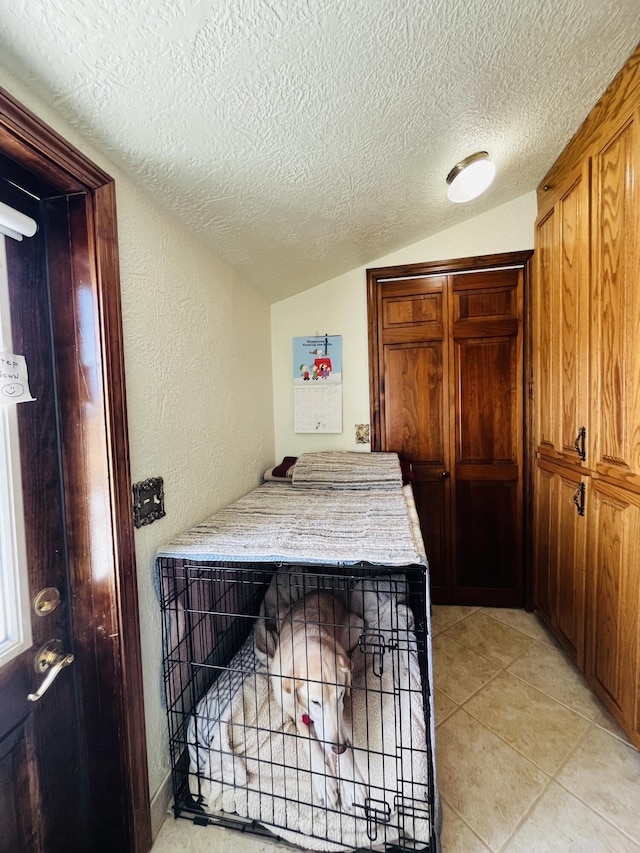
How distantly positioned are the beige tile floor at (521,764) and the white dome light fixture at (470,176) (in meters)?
2.15

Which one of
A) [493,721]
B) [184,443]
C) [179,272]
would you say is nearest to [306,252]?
[179,272]

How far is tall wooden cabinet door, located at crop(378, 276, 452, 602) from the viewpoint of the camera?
2.04 meters

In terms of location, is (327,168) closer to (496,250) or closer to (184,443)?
(184,443)

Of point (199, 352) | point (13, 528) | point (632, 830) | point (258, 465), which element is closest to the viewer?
point (13, 528)

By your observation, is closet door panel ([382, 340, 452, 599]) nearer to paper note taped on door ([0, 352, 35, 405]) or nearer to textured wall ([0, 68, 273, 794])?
textured wall ([0, 68, 273, 794])

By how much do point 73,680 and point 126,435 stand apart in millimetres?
659

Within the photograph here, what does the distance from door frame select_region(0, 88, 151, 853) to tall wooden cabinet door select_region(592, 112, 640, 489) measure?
1641 millimetres

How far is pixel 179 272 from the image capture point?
1.17m

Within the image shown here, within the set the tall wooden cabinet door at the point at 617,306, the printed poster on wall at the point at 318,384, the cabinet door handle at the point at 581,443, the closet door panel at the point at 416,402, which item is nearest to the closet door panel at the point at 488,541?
the closet door panel at the point at 416,402

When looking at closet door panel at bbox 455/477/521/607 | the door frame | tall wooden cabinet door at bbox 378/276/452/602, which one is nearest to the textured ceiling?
the door frame

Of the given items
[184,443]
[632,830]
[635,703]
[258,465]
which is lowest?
[632,830]

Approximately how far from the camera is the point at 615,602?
1.27 metres

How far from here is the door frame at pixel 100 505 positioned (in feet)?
2.70

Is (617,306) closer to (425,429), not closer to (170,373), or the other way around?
(425,429)
